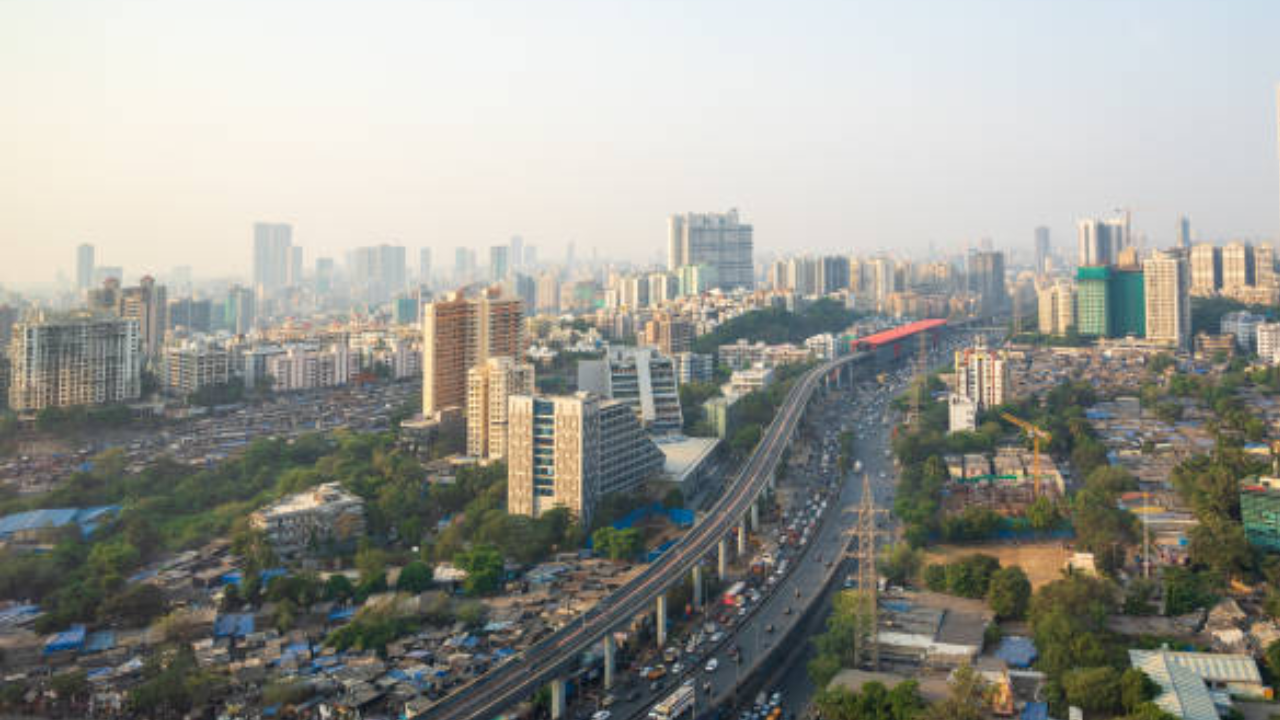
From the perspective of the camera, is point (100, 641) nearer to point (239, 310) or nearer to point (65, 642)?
point (65, 642)

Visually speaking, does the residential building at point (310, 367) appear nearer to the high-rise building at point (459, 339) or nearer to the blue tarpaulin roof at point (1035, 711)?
the high-rise building at point (459, 339)

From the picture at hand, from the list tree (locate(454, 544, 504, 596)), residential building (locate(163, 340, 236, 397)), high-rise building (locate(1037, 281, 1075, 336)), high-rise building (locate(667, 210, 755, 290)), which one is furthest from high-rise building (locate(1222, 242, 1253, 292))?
residential building (locate(163, 340, 236, 397))

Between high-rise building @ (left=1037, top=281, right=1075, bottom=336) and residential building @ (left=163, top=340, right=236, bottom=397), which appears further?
high-rise building @ (left=1037, top=281, right=1075, bottom=336)

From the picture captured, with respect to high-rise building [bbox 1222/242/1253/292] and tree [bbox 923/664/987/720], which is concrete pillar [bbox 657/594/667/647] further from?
high-rise building [bbox 1222/242/1253/292]

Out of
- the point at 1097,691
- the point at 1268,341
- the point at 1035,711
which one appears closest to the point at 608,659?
the point at 1035,711

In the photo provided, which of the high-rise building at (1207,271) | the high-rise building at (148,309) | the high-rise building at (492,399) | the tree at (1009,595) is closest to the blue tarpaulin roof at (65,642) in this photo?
the high-rise building at (492,399)
